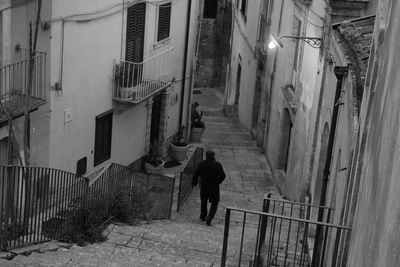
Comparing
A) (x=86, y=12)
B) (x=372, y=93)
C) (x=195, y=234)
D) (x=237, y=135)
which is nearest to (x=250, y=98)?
(x=237, y=135)

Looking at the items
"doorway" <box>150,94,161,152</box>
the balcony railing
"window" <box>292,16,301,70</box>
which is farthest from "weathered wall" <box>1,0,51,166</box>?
"window" <box>292,16,301,70</box>

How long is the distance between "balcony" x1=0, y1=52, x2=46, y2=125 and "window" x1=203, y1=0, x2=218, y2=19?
22.3m

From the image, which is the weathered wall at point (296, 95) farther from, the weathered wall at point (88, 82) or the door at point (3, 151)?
the door at point (3, 151)

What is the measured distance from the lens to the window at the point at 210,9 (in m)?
35.8

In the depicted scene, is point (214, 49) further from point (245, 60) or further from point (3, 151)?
point (3, 151)

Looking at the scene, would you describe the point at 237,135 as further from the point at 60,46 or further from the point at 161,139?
the point at 60,46

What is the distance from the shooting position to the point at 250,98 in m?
27.2

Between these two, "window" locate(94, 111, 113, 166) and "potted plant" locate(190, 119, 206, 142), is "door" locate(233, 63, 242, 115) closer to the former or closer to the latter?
"potted plant" locate(190, 119, 206, 142)

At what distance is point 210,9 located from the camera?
35906 mm

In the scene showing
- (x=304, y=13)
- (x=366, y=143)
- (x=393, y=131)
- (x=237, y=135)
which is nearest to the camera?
(x=393, y=131)

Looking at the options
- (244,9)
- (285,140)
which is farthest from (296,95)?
(244,9)

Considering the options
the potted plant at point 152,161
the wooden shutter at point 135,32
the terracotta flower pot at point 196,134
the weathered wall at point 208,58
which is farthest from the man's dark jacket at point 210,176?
the weathered wall at point 208,58

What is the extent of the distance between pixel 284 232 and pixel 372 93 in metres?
7.42

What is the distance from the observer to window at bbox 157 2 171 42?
19656 mm
